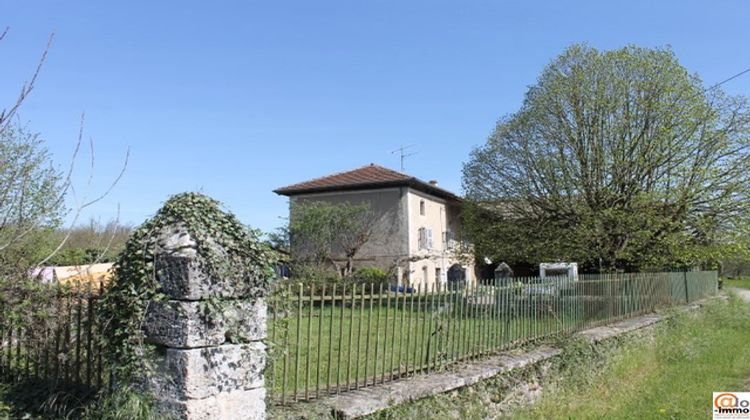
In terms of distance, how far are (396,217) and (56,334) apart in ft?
80.5

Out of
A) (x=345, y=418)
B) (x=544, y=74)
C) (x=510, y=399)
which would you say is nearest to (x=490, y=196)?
(x=544, y=74)

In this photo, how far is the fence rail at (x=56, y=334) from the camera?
4516 mm

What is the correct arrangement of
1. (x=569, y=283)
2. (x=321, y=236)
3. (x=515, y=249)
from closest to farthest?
(x=569, y=283)
(x=515, y=249)
(x=321, y=236)

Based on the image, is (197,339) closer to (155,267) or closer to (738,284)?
(155,267)

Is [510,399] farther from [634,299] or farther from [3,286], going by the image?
[634,299]

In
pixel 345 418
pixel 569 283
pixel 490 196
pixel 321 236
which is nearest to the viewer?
pixel 345 418

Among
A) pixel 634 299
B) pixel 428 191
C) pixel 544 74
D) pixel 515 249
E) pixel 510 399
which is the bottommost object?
pixel 510 399

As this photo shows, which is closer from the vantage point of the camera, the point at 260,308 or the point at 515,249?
the point at 260,308

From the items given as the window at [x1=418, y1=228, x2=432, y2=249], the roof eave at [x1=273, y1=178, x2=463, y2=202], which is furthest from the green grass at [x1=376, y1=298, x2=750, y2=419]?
the window at [x1=418, y1=228, x2=432, y2=249]

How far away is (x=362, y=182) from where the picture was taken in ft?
97.8

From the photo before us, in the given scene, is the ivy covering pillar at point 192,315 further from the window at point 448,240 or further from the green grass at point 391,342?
the window at point 448,240

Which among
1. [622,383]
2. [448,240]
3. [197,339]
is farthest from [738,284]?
[197,339]

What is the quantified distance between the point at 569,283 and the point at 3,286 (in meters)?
8.75

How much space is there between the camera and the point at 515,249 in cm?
2097
